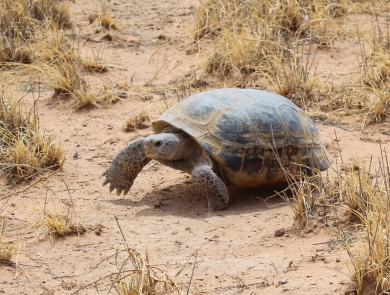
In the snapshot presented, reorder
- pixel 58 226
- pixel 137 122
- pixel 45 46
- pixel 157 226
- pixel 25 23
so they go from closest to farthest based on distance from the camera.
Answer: pixel 58 226 < pixel 157 226 < pixel 137 122 < pixel 45 46 < pixel 25 23

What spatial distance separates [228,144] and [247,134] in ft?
0.58

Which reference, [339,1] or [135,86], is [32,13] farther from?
[339,1]

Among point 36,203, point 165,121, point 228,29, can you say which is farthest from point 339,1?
point 36,203

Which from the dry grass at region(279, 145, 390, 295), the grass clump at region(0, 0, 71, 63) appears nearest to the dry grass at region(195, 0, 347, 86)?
the grass clump at region(0, 0, 71, 63)

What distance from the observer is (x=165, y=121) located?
20.0ft

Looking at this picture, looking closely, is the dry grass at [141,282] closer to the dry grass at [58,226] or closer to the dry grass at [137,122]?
the dry grass at [58,226]

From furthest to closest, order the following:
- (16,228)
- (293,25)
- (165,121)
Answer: (293,25)
(165,121)
(16,228)

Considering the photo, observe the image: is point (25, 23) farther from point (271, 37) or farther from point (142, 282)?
point (142, 282)

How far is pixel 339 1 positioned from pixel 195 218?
19.0ft

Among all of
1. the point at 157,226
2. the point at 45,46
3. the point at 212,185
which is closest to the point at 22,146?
the point at 157,226

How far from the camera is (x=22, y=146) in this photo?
6.39 meters

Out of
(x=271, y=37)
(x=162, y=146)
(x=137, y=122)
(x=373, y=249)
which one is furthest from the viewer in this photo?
(x=271, y=37)

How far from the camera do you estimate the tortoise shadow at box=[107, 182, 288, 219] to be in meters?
5.81

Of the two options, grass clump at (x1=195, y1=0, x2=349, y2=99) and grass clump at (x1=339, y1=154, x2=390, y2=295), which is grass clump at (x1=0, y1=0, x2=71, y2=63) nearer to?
grass clump at (x1=195, y1=0, x2=349, y2=99)
